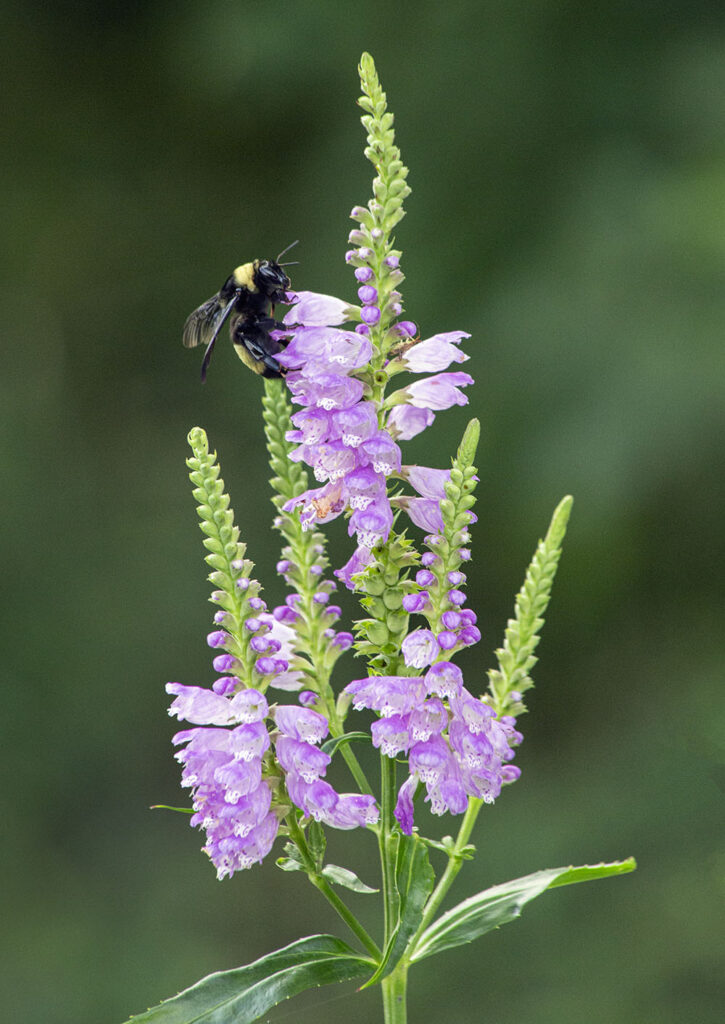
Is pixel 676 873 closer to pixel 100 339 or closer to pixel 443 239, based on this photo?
pixel 443 239

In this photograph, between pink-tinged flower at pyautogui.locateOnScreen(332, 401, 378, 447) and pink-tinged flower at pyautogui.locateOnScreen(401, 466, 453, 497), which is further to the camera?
pink-tinged flower at pyautogui.locateOnScreen(401, 466, 453, 497)

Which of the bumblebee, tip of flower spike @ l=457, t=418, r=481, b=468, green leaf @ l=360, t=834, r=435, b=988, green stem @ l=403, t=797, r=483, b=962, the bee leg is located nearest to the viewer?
tip of flower spike @ l=457, t=418, r=481, b=468

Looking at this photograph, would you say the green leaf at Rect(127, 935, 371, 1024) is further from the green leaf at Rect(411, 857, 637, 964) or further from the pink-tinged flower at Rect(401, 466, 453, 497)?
the pink-tinged flower at Rect(401, 466, 453, 497)

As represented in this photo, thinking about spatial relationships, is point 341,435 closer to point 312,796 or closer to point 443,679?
point 443,679

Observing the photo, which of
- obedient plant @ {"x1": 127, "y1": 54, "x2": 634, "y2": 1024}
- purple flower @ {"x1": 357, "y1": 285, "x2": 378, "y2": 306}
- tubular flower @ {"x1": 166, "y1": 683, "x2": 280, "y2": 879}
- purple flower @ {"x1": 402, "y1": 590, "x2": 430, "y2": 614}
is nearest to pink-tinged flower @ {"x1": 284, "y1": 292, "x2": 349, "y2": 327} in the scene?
obedient plant @ {"x1": 127, "y1": 54, "x2": 634, "y2": 1024}

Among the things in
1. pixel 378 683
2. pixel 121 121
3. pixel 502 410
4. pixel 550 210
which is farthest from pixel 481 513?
pixel 378 683

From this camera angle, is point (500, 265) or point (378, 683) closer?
point (378, 683)
